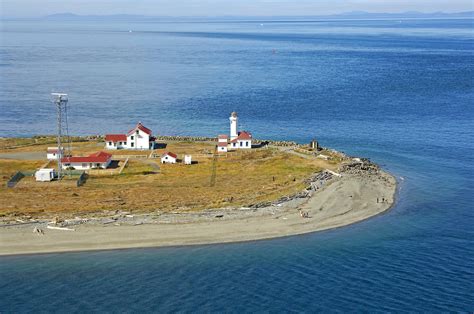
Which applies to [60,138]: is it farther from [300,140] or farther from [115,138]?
[300,140]

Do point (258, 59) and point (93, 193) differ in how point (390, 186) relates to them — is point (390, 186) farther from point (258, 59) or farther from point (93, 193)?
point (258, 59)

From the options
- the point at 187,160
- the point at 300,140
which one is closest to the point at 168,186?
the point at 187,160

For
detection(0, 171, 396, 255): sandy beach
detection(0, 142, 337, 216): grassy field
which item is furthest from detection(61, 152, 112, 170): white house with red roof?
detection(0, 171, 396, 255): sandy beach

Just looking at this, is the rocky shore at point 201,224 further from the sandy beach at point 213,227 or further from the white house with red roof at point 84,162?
the white house with red roof at point 84,162

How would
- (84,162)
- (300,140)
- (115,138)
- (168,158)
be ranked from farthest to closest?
1. (300,140)
2. (115,138)
3. (168,158)
4. (84,162)

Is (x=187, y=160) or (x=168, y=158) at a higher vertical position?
(x=168, y=158)

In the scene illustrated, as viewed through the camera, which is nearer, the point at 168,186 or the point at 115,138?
the point at 168,186
